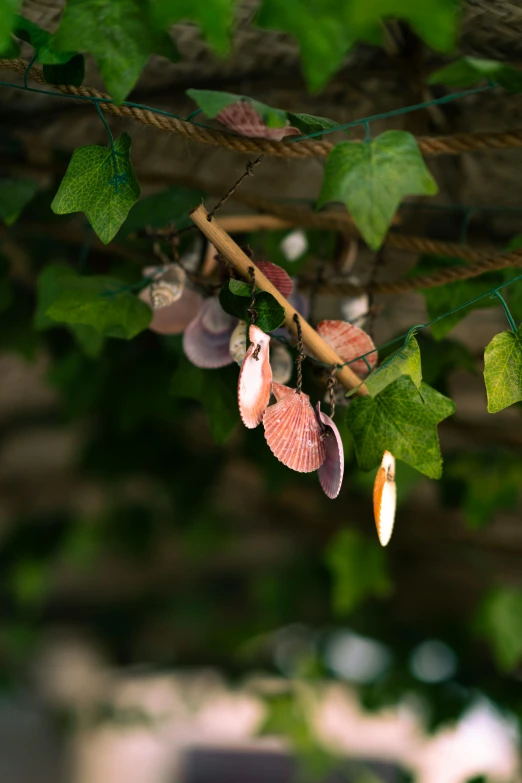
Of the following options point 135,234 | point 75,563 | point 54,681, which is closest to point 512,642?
point 135,234

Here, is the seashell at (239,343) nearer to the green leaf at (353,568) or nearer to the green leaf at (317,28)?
the green leaf at (317,28)

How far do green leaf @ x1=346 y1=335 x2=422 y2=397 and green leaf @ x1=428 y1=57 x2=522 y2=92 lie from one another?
139mm

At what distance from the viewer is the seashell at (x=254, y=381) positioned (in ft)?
1.35

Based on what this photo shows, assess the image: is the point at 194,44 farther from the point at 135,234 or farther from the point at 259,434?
the point at 259,434

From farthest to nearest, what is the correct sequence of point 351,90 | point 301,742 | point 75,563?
point 75,563 < point 301,742 < point 351,90

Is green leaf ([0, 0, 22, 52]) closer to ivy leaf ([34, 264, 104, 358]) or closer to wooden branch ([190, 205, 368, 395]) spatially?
wooden branch ([190, 205, 368, 395])

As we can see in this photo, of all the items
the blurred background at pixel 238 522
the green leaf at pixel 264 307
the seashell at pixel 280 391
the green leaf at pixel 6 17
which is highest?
the green leaf at pixel 6 17

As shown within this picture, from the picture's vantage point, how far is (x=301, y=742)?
1422 millimetres

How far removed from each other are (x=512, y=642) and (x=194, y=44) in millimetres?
777

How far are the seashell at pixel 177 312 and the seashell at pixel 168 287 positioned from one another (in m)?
0.02

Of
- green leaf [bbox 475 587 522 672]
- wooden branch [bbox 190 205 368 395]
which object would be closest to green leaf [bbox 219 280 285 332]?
wooden branch [bbox 190 205 368 395]

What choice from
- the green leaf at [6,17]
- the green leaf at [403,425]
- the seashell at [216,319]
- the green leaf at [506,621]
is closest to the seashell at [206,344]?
the seashell at [216,319]

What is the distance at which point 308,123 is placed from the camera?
39cm

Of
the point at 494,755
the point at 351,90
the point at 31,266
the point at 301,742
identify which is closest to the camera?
the point at 351,90
